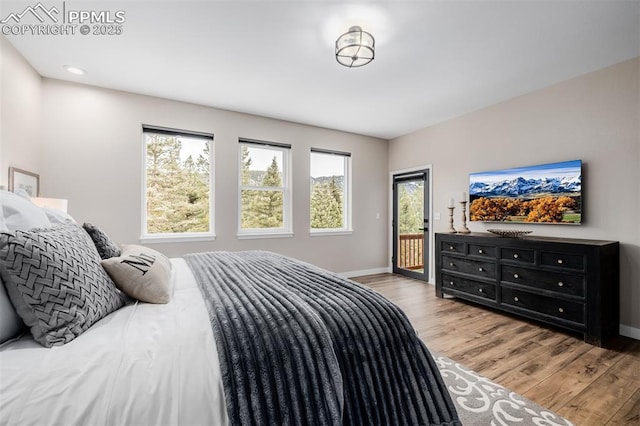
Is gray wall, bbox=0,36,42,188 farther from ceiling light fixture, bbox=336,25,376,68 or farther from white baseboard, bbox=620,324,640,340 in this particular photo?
white baseboard, bbox=620,324,640,340

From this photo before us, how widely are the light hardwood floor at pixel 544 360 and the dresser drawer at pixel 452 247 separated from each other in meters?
0.73

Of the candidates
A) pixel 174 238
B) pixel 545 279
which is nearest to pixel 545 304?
pixel 545 279

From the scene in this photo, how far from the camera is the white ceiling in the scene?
2.09 metres

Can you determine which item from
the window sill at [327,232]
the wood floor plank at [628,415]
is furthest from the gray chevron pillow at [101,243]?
the window sill at [327,232]

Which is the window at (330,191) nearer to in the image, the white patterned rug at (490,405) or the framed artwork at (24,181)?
the white patterned rug at (490,405)

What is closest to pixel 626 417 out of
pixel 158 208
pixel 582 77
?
pixel 582 77

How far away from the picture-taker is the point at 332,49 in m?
2.57

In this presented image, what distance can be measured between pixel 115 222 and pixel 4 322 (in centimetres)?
296

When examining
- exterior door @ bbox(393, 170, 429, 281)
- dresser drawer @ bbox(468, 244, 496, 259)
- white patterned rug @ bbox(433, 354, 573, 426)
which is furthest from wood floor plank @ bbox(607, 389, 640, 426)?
exterior door @ bbox(393, 170, 429, 281)

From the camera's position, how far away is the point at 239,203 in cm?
416

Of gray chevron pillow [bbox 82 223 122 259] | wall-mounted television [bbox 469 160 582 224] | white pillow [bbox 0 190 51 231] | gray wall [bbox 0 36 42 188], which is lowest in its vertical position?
gray chevron pillow [bbox 82 223 122 259]

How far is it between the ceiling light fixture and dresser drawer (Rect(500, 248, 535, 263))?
8.35 feet

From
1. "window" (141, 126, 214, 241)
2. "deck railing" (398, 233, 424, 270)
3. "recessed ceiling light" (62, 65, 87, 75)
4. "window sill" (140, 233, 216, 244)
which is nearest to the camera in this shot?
"recessed ceiling light" (62, 65, 87, 75)

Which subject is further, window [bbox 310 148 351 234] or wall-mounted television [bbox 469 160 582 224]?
window [bbox 310 148 351 234]
